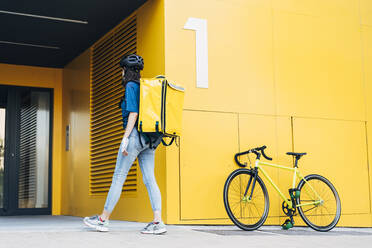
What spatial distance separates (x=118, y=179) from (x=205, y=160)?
1689 millimetres

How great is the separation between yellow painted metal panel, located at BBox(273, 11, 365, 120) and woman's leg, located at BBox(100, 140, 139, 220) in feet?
9.20

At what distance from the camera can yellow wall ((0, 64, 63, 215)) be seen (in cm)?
1067

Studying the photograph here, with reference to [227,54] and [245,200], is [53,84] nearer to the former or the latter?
[227,54]

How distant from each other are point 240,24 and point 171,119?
250 centimetres

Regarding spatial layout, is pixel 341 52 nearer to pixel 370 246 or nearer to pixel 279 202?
pixel 279 202

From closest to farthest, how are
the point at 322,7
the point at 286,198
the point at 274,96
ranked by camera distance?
1. the point at 286,198
2. the point at 274,96
3. the point at 322,7

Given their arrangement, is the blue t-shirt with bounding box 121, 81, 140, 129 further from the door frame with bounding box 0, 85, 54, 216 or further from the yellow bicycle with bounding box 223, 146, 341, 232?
the door frame with bounding box 0, 85, 54, 216

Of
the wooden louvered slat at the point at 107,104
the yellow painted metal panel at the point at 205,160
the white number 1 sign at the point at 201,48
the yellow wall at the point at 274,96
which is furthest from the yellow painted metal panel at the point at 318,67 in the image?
the wooden louvered slat at the point at 107,104

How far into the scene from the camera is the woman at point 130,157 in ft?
17.0

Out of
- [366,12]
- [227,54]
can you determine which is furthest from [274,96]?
[366,12]

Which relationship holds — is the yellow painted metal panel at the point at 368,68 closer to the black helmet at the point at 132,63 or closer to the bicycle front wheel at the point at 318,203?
the bicycle front wheel at the point at 318,203

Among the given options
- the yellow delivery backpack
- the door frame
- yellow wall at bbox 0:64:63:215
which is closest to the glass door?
the door frame

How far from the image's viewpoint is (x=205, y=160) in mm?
6664

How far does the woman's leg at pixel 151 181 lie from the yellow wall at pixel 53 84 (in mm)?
5820
